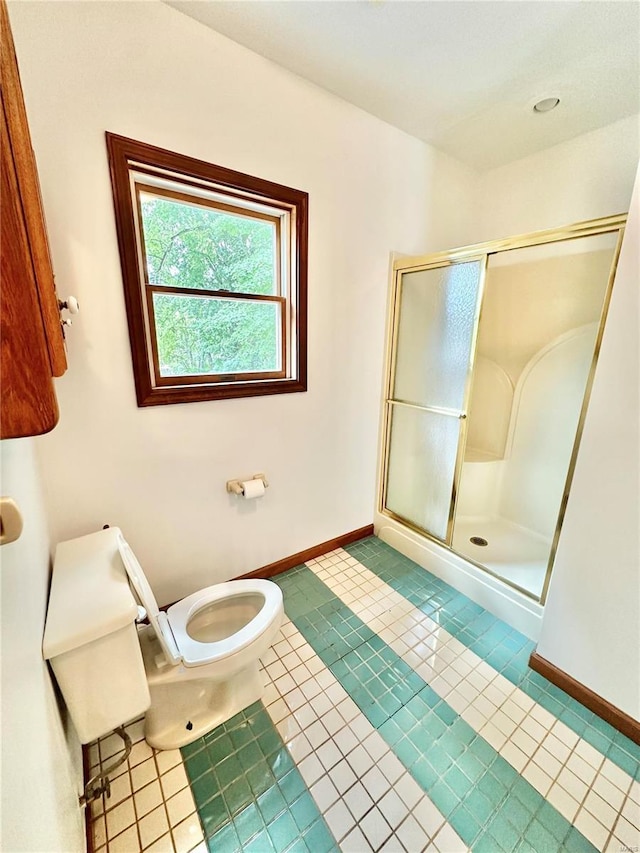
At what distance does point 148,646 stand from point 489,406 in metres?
2.54

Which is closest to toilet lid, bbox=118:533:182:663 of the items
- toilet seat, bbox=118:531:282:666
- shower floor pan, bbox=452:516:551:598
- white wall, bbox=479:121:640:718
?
toilet seat, bbox=118:531:282:666

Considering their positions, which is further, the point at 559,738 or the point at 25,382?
the point at 559,738

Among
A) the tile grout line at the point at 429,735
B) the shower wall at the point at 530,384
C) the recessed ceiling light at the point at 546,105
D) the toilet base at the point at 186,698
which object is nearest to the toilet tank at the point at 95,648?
the toilet base at the point at 186,698

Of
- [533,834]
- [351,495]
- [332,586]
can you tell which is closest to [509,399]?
[351,495]

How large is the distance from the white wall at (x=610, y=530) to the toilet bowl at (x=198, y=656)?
1212 mm

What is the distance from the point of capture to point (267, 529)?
2.02 metres

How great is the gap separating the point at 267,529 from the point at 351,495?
0.65m

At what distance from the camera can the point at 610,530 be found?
125 cm

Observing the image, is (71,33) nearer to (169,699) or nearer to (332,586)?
(169,699)

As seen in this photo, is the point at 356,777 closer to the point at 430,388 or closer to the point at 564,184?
the point at 430,388

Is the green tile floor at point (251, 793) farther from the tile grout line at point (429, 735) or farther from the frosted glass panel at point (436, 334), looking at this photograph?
the frosted glass panel at point (436, 334)

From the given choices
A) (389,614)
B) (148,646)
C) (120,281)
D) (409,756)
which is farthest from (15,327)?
(389,614)

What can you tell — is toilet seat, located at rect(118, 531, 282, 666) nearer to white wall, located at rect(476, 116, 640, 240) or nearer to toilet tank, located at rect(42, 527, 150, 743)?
toilet tank, located at rect(42, 527, 150, 743)

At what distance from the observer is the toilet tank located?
2.88 feet
